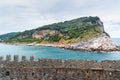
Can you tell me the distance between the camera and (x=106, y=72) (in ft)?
79.5

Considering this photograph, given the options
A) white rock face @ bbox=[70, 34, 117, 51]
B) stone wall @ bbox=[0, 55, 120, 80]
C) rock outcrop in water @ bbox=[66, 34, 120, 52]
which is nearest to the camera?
stone wall @ bbox=[0, 55, 120, 80]

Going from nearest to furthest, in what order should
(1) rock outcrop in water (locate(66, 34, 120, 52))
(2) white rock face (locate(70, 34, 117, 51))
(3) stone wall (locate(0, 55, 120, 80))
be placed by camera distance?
(3) stone wall (locate(0, 55, 120, 80)) < (1) rock outcrop in water (locate(66, 34, 120, 52)) < (2) white rock face (locate(70, 34, 117, 51))

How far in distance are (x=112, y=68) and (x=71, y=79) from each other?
3.43m

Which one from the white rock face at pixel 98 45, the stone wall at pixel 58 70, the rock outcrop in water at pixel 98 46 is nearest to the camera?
the stone wall at pixel 58 70

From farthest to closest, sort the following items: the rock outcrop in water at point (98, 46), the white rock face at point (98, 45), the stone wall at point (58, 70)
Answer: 1. the white rock face at point (98, 45)
2. the rock outcrop in water at point (98, 46)
3. the stone wall at point (58, 70)

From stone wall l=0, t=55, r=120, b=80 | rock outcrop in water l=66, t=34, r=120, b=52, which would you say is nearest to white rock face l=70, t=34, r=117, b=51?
rock outcrop in water l=66, t=34, r=120, b=52

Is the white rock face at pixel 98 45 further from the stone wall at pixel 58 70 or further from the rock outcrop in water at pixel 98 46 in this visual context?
the stone wall at pixel 58 70

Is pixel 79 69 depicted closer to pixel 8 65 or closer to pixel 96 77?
pixel 96 77

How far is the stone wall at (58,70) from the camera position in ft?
79.3

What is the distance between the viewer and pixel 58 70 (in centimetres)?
2470

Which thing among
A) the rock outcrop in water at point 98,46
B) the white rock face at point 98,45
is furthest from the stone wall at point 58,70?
the white rock face at point 98,45

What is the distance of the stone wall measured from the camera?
2417cm

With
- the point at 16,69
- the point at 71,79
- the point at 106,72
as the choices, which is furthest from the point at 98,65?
the point at 16,69

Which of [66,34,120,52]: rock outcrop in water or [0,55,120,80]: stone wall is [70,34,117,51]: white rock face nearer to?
[66,34,120,52]: rock outcrop in water
